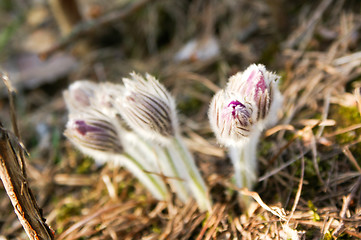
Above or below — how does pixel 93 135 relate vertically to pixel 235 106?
above

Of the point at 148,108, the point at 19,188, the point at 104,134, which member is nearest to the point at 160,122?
the point at 148,108

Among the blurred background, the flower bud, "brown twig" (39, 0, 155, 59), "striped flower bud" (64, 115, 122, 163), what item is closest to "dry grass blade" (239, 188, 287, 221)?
the blurred background

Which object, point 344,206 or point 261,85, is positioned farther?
point 344,206

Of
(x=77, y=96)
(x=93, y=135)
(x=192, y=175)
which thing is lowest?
(x=192, y=175)

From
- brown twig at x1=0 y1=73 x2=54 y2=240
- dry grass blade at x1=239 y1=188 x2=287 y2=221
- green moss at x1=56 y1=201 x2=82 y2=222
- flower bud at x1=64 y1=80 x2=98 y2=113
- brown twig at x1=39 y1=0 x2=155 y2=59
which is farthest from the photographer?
brown twig at x1=39 y1=0 x2=155 y2=59

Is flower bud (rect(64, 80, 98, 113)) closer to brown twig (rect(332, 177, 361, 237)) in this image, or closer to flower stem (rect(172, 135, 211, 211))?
flower stem (rect(172, 135, 211, 211))

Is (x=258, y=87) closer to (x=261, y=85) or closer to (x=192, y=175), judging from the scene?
(x=261, y=85)

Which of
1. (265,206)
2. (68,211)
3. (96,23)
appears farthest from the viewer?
(96,23)
